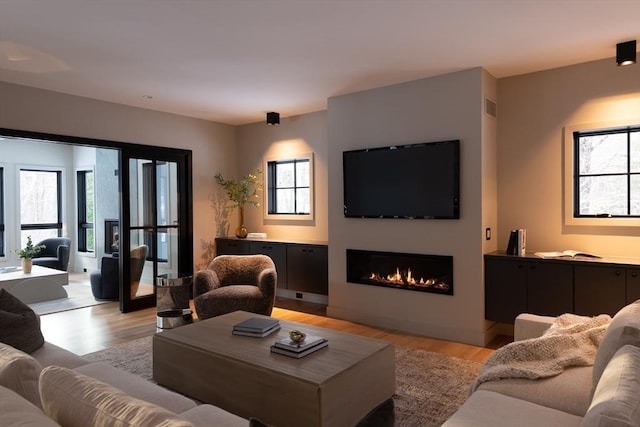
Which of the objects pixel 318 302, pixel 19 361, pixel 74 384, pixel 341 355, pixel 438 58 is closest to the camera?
pixel 74 384

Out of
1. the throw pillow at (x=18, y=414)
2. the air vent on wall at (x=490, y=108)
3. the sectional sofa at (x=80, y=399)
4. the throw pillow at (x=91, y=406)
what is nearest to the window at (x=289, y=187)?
the air vent on wall at (x=490, y=108)

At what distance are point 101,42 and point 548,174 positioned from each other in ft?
13.8

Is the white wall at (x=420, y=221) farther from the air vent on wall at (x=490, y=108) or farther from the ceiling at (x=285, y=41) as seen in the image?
the ceiling at (x=285, y=41)

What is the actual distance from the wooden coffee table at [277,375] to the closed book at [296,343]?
0.23 ft

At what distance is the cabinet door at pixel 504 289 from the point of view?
3955mm

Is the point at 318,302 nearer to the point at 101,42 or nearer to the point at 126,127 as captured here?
the point at 126,127

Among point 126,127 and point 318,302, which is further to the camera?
point 318,302

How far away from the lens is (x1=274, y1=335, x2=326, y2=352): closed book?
269 centimetres

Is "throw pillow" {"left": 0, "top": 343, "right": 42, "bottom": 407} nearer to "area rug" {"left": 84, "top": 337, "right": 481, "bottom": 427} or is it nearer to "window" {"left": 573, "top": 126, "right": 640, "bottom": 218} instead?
"area rug" {"left": 84, "top": 337, "right": 481, "bottom": 427}

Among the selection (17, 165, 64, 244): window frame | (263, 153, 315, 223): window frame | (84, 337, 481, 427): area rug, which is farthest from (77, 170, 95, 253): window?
(84, 337, 481, 427): area rug

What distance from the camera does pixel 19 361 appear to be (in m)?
1.49

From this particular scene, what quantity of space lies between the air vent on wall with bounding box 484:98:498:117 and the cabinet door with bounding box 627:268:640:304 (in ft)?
6.13

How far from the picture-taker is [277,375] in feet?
7.97

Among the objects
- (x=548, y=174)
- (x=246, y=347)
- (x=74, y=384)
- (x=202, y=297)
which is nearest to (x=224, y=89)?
(x=202, y=297)
